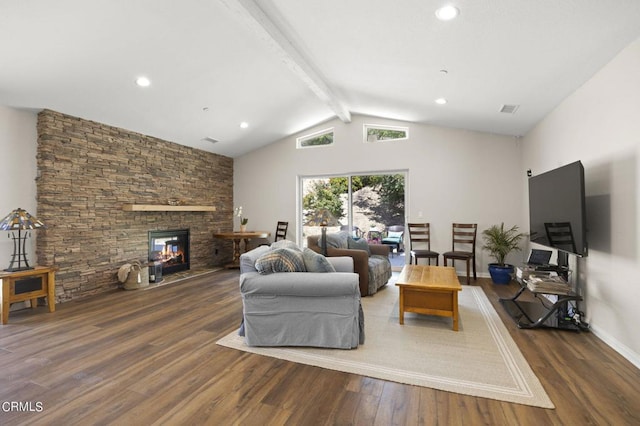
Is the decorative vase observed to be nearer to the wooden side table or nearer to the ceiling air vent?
the ceiling air vent

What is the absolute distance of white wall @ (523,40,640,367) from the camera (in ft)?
7.75

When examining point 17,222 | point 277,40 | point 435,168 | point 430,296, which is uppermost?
point 277,40

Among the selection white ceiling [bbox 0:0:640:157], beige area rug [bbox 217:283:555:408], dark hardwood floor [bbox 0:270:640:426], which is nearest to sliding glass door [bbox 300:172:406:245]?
white ceiling [bbox 0:0:640:157]

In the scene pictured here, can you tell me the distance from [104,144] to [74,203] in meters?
0.97

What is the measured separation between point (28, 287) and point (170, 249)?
2.25 m

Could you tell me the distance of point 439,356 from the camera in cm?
244

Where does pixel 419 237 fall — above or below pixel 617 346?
above

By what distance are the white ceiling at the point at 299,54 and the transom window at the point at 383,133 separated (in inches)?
41.2

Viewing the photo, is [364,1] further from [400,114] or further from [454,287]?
[400,114]

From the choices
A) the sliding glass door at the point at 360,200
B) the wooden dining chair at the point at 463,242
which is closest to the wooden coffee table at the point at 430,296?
the wooden dining chair at the point at 463,242

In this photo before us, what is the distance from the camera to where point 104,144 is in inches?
179

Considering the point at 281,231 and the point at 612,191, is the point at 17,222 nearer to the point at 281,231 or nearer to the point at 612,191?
the point at 281,231

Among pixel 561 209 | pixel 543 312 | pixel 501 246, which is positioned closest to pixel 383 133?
pixel 501 246

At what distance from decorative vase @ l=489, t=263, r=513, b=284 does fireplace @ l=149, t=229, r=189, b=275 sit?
214 inches
